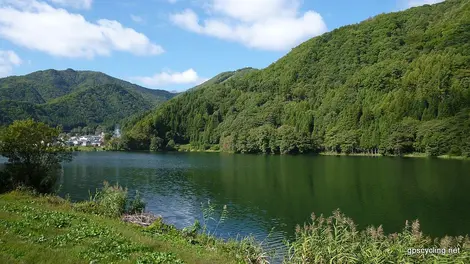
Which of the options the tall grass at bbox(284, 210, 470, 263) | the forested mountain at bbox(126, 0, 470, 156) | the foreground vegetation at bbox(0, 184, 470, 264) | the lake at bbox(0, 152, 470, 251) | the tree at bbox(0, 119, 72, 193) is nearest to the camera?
the foreground vegetation at bbox(0, 184, 470, 264)

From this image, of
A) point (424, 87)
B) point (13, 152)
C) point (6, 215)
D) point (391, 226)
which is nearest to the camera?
point (6, 215)

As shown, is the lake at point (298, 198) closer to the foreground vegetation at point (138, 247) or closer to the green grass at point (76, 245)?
the foreground vegetation at point (138, 247)

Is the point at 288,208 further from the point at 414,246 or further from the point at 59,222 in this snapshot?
the point at 59,222

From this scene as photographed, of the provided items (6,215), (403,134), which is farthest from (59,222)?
(403,134)

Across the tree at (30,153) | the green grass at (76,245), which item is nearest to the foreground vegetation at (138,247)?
the green grass at (76,245)

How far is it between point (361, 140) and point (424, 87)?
119 ft

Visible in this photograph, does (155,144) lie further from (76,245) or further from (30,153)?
(76,245)

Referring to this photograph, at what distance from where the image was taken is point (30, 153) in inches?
1389

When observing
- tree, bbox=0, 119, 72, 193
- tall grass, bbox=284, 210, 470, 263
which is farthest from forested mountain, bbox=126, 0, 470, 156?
tree, bbox=0, 119, 72, 193

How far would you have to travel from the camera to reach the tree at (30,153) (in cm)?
3328

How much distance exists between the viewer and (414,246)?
1476 centimetres

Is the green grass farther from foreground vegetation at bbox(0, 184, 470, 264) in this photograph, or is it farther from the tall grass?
the tall grass

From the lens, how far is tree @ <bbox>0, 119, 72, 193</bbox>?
33.3 m

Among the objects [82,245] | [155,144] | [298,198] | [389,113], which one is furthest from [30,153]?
[155,144]
